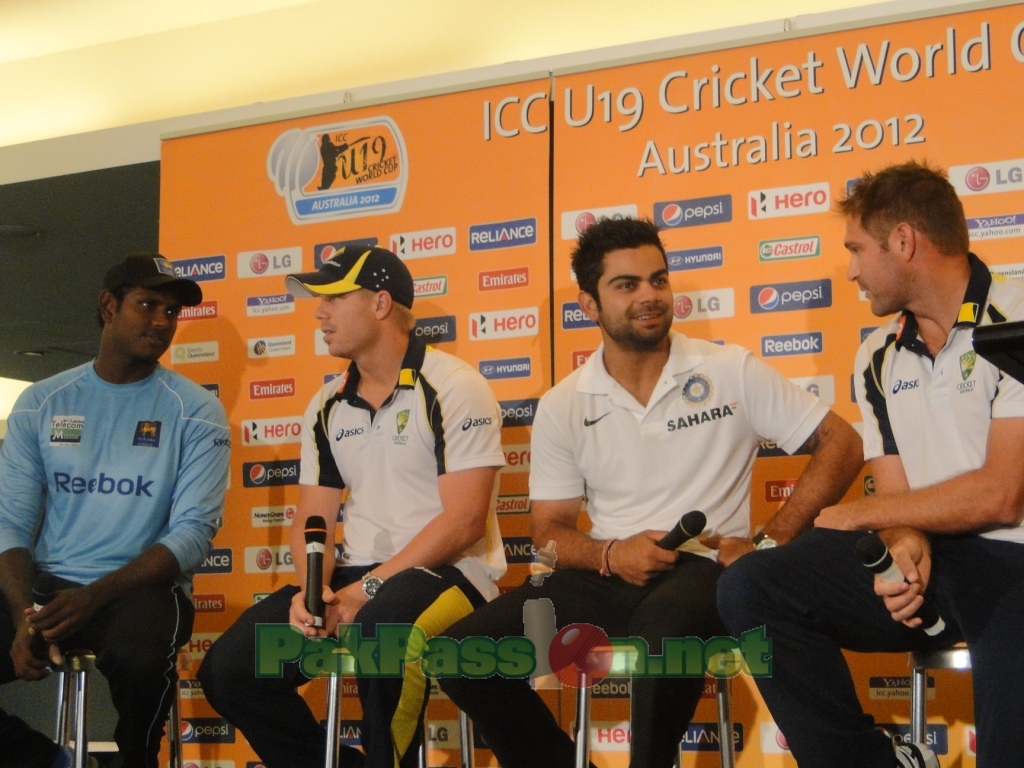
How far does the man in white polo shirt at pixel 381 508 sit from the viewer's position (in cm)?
Answer: 255

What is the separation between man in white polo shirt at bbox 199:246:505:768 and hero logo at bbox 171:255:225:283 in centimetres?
73

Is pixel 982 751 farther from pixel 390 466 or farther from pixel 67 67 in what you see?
pixel 67 67

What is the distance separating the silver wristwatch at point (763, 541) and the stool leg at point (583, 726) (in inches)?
18.4

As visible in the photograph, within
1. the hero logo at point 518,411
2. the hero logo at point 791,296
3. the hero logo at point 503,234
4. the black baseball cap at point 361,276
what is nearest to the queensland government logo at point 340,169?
the hero logo at point 503,234

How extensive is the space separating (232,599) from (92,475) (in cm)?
80

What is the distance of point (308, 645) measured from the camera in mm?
2629

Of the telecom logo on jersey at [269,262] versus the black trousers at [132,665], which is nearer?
the black trousers at [132,665]

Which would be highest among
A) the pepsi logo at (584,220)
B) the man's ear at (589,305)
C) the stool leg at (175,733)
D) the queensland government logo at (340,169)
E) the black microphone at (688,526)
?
the queensland government logo at (340,169)

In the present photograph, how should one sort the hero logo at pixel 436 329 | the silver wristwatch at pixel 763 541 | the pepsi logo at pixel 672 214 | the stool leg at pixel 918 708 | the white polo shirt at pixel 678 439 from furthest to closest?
1. the hero logo at pixel 436 329
2. the pepsi logo at pixel 672 214
3. the white polo shirt at pixel 678 439
4. the silver wristwatch at pixel 763 541
5. the stool leg at pixel 918 708

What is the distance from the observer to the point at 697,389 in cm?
269

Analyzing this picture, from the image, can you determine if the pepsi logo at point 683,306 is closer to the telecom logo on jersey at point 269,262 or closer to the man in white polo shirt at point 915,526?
the man in white polo shirt at point 915,526

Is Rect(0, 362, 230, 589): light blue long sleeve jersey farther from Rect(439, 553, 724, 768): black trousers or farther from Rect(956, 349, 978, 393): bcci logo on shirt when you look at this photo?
Rect(956, 349, 978, 393): bcci logo on shirt

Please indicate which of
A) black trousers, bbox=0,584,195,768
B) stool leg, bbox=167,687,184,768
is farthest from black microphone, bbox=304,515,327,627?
stool leg, bbox=167,687,184,768

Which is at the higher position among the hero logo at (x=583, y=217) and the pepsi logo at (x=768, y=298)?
the hero logo at (x=583, y=217)
